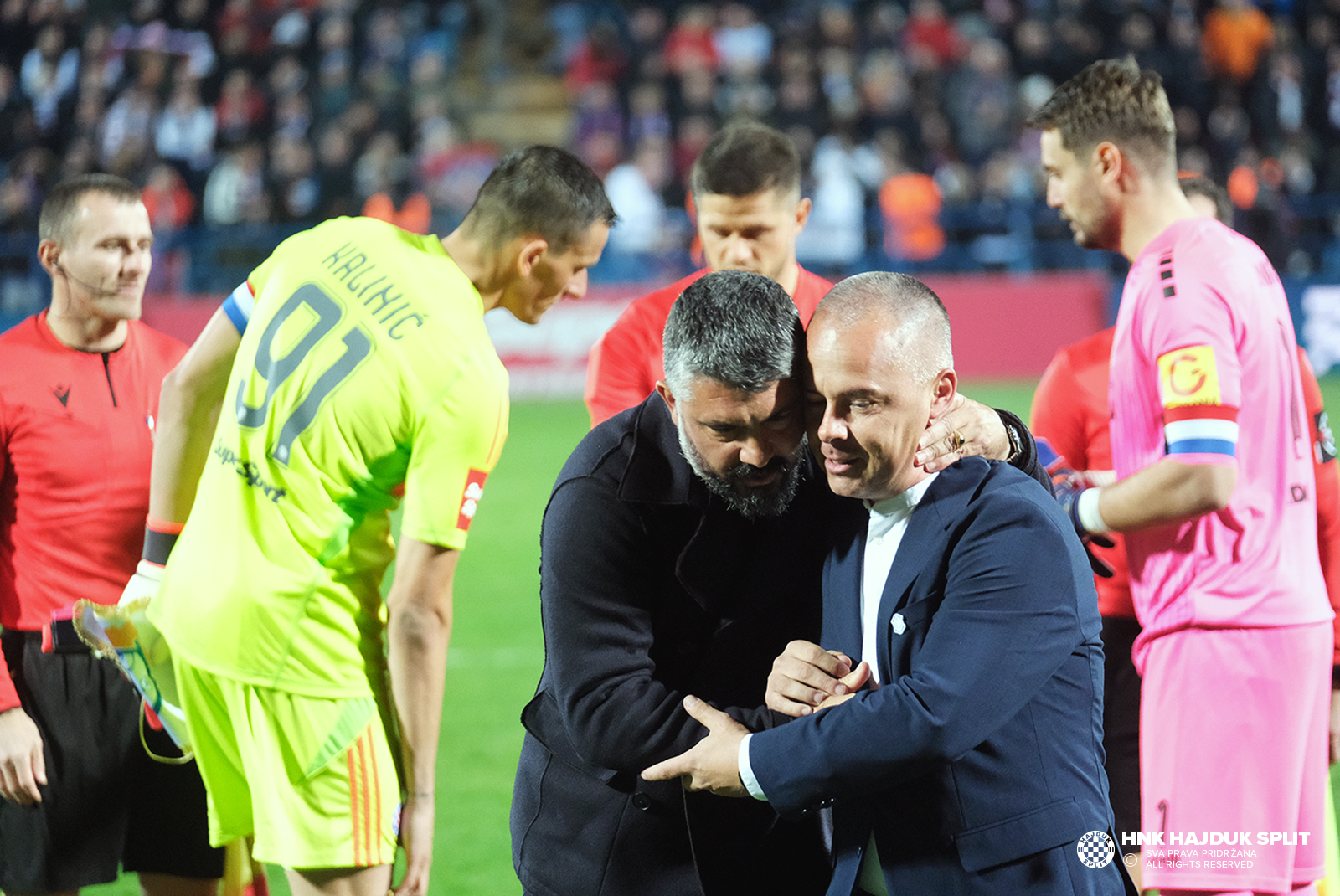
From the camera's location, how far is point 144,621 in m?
3.27

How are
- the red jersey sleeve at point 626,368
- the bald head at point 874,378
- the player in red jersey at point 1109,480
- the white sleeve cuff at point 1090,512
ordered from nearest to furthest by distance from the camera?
the bald head at point 874,378 < the white sleeve cuff at point 1090,512 < the player in red jersey at point 1109,480 < the red jersey sleeve at point 626,368

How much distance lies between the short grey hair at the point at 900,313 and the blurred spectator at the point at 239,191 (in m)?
15.9

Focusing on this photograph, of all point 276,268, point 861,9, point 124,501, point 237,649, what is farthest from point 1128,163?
point 861,9

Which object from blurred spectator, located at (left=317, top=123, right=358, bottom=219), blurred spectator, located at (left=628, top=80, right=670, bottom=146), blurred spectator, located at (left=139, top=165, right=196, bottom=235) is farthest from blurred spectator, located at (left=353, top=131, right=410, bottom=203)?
blurred spectator, located at (left=628, top=80, right=670, bottom=146)

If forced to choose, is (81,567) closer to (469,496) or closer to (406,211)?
(469,496)

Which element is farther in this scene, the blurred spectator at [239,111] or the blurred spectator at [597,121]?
the blurred spectator at [239,111]

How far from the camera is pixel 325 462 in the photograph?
3068 mm

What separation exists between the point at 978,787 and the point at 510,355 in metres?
14.2

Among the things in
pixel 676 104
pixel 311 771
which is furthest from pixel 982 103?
pixel 311 771

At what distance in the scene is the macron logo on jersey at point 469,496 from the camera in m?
3.01

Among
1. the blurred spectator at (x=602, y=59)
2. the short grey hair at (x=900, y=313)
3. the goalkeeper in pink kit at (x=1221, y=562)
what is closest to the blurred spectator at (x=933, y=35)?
the blurred spectator at (x=602, y=59)

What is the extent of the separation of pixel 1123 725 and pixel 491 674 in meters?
4.28

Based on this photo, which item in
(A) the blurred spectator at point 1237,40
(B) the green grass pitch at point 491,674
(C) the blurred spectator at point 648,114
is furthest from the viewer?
(A) the blurred spectator at point 1237,40

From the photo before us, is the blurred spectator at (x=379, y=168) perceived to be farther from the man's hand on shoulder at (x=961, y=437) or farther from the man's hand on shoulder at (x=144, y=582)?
the man's hand on shoulder at (x=961, y=437)
